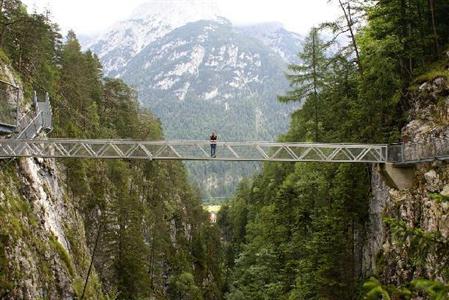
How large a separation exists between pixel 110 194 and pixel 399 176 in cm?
3132

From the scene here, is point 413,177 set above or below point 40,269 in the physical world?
above

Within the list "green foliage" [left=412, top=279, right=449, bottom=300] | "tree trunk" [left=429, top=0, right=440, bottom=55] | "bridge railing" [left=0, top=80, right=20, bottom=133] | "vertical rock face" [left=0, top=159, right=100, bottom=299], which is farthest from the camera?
"bridge railing" [left=0, top=80, right=20, bottom=133]

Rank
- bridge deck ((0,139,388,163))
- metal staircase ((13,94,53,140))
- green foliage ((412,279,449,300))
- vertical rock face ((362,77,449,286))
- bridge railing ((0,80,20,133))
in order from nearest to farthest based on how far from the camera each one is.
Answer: green foliage ((412,279,449,300)) → vertical rock face ((362,77,449,286)) → bridge deck ((0,139,388,163)) → bridge railing ((0,80,20,133)) → metal staircase ((13,94,53,140))

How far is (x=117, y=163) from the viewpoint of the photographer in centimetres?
5116

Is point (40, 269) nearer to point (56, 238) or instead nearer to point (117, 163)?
point (56, 238)

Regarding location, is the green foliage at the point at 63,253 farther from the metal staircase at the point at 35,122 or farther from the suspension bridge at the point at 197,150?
the metal staircase at the point at 35,122

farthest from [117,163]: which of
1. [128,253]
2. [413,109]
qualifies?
[413,109]

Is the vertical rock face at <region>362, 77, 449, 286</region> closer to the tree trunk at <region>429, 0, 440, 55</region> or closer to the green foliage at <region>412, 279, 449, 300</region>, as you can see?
the tree trunk at <region>429, 0, 440, 55</region>

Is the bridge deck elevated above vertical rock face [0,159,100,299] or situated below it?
above

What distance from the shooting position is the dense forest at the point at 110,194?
3881cm

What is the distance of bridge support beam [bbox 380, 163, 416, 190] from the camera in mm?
21391

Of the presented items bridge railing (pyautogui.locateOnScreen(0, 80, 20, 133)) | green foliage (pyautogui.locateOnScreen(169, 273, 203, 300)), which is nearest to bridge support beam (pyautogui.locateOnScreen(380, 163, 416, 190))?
bridge railing (pyautogui.locateOnScreen(0, 80, 20, 133))

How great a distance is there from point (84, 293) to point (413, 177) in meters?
19.6

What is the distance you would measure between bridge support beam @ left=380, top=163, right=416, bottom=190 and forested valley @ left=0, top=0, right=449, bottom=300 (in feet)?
4.00
